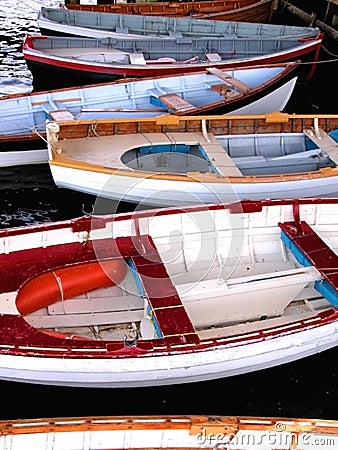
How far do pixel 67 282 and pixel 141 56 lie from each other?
30.7 ft

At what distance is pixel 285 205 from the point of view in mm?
7926

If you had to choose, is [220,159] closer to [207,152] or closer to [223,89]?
[207,152]

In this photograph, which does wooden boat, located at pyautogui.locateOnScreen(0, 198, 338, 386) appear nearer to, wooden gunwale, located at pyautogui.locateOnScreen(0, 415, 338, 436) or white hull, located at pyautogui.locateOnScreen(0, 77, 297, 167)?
wooden gunwale, located at pyautogui.locateOnScreen(0, 415, 338, 436)

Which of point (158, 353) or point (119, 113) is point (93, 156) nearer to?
point (119, 113)

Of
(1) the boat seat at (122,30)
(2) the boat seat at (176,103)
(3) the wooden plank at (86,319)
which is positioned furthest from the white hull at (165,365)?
(1) the boat seat at (122,30)

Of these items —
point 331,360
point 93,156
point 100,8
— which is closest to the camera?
point 331,360

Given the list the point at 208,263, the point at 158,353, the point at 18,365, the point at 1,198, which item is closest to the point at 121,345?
the point at 158,353

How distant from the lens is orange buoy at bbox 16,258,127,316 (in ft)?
21.7

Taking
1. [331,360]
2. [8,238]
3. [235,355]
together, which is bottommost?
[331,360]

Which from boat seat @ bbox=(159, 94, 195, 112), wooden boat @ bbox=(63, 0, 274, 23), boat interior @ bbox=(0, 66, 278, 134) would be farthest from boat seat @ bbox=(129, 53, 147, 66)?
wooden boat @ bbox=(63, 0, 274, 23)

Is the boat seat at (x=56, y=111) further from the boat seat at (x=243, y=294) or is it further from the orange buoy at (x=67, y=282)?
the boat seat at (x=243, y=294)

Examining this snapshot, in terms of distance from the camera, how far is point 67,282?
6895mm

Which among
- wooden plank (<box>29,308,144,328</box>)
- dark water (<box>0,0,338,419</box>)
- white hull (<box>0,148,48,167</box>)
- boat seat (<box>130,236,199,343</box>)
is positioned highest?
boat seat (<box>130,236,199,343</box>)

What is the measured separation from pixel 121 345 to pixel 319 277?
7.95 ft
